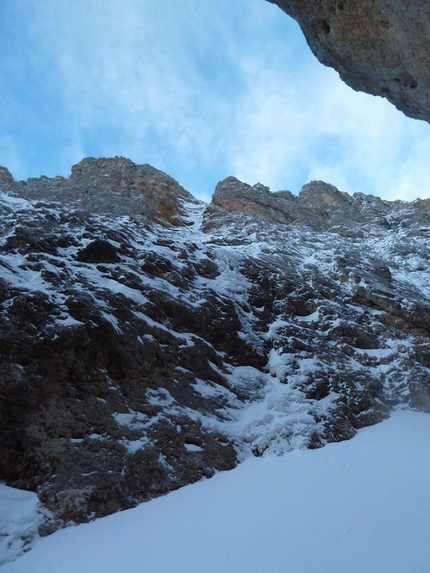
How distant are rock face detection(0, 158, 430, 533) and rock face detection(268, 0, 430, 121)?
24.1 ft

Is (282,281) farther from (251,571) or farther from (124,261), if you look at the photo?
(251,571)

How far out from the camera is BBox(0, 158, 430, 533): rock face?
725 cm

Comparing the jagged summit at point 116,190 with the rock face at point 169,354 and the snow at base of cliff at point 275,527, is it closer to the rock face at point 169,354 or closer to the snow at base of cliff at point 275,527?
the rock face at point 169,354

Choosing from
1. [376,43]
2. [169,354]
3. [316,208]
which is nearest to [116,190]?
[316,208]

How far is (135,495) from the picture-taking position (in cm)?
689

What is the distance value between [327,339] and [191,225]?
798 inches

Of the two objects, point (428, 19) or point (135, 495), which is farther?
point (135, 495)

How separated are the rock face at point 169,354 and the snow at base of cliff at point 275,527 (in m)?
0.70

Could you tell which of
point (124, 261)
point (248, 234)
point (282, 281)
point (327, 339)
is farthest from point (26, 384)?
point (248, 234)

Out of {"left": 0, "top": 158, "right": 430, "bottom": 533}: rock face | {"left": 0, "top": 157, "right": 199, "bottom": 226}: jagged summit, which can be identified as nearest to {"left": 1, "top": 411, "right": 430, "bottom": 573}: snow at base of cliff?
{"left": 0, "top": 158, "right": 430, "bottom": 533}: rock face

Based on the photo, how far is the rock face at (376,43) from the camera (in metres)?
6.61

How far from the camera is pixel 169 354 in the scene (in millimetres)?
10312

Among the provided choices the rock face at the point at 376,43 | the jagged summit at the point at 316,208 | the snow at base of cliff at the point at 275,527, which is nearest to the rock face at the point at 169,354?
the snow at base of cliff at the point at 275,527

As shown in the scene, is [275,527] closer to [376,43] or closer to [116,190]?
[376,43]
